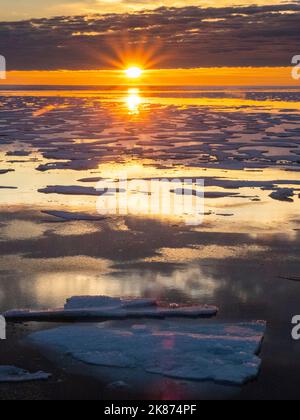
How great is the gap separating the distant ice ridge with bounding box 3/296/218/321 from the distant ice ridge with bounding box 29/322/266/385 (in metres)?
0.11

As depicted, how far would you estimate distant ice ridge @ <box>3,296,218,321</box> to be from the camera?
4887 millimetres

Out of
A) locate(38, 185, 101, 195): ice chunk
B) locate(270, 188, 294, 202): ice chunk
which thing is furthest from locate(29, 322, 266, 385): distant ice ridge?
locate(38, 185, 101, 195): ice chunk

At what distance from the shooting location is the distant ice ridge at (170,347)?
407cm

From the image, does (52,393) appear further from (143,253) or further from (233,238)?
(233,238)

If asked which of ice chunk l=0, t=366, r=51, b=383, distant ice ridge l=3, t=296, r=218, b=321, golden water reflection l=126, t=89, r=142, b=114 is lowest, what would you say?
ice chunk l=0, t=366, r=51, b=383

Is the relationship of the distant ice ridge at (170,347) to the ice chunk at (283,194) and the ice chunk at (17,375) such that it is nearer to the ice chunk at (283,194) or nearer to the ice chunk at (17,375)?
the ice chunk at (17,375)

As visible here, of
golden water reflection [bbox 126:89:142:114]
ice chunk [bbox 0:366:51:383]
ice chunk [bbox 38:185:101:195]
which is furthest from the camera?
golden water reflection [bbox 126:89:142:114]

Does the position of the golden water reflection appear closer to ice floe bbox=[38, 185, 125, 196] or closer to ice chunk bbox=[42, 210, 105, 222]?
ice floe bbox=[38, 185, 125, 196]

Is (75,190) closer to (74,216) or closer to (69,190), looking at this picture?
(69,190)

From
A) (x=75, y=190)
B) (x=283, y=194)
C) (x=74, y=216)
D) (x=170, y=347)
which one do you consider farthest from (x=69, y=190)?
(x=170, y=347)

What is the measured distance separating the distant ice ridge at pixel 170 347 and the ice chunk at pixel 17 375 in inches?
12.3

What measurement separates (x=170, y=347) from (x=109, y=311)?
735 mm

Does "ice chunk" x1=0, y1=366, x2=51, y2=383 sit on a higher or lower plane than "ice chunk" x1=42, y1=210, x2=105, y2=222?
lower

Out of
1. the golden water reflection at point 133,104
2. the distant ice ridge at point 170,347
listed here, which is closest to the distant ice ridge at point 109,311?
the distant ice ridge at point 170,347
